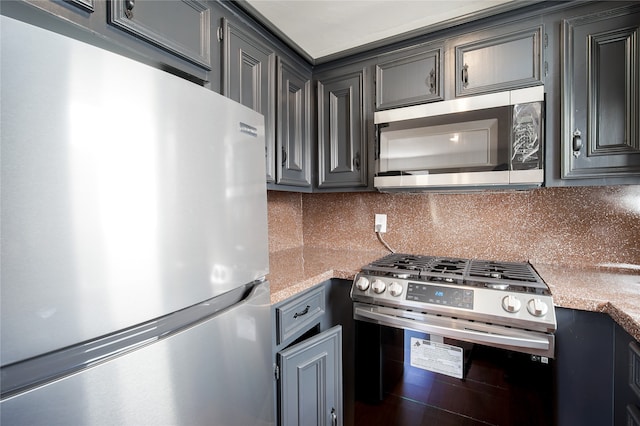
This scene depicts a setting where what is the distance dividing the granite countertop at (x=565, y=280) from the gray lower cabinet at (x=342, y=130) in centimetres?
51

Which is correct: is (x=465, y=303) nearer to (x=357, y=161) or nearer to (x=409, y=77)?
(x=357, y=161)

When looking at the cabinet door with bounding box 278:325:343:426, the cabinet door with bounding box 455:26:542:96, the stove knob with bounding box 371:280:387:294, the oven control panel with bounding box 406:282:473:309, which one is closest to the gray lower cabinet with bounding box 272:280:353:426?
the cabinet door with bounding box 278:325:343:426

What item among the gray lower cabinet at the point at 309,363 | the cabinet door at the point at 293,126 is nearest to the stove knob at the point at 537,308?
the gray lower cabinet at the point at 309,363

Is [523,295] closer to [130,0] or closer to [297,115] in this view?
[297,115]

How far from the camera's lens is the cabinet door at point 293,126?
1.59m

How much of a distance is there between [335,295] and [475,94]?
4.07 feet

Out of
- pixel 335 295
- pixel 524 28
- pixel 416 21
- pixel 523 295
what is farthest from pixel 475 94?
pixel 335 295

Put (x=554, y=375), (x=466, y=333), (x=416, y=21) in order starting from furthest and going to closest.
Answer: (x=416, y=21) < (x=466, y=333) < (x=554, y=375)

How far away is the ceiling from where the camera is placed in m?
1.53

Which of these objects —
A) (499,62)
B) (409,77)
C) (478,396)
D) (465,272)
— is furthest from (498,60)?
(478,396)

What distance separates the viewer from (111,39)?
847mm

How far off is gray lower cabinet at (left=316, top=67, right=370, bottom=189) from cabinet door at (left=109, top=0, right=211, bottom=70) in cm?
82

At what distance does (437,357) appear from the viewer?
47.2 inches

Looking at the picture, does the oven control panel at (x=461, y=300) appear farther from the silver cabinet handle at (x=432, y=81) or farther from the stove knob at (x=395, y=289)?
the silver cabinet handle at (x=432, y=81)
